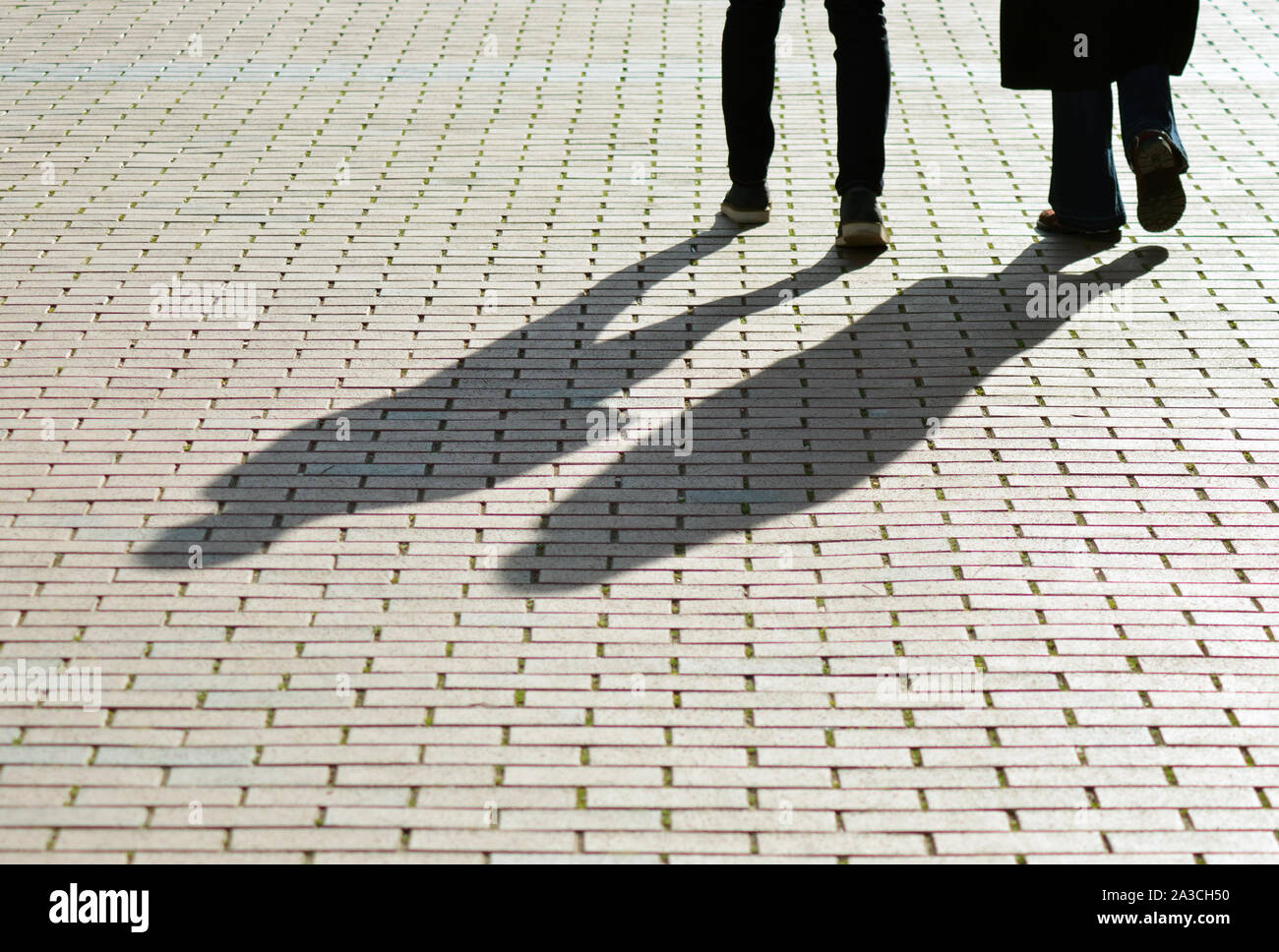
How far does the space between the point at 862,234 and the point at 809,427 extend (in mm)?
1423

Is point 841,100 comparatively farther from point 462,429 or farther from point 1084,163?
point 462,429

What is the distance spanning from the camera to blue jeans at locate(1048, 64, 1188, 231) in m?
5.47

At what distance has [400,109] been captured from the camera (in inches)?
289

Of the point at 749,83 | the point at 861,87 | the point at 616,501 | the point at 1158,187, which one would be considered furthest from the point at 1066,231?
the point at 616,501

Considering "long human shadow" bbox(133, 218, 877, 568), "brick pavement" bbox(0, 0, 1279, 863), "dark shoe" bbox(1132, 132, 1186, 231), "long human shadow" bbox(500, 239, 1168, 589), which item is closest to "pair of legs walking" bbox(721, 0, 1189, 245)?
"dark shoe" bbox(1132, 132, 1186, 231)

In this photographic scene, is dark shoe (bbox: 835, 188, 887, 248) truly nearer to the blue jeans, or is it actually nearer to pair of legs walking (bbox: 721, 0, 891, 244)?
pair of legs walking (bbox: 721, 0, 891, 244)

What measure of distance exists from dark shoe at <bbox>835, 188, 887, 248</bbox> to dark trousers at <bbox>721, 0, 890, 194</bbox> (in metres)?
0.04

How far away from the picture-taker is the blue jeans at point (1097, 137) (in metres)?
5.47

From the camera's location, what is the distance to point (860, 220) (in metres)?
5.62

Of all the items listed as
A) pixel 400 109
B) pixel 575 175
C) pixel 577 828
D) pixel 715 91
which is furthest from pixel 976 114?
pixel 577 828

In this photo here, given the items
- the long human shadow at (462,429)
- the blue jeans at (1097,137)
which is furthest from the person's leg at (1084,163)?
the long human shadow at (462,429)

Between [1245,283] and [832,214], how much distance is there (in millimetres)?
1627

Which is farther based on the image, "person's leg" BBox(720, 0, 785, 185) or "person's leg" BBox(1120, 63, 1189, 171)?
"person's leg" BBox(720, 0, 785, 185)
